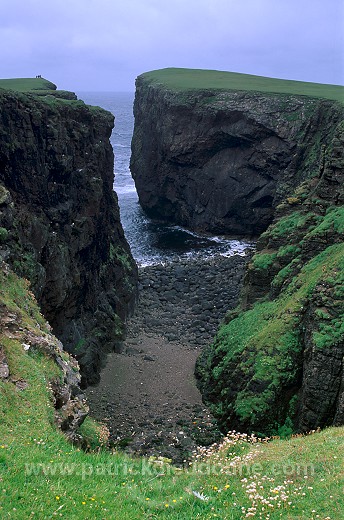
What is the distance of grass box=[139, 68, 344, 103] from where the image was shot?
90875 millimetres

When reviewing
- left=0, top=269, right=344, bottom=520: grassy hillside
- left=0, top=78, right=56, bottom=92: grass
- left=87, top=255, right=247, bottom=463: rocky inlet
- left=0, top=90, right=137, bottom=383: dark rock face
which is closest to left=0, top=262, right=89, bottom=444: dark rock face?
left=0, top=269, right=344, bottom=520: grassy hillside

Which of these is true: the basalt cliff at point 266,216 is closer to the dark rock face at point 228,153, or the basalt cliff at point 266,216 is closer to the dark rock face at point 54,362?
the dark rock face at point 228,153

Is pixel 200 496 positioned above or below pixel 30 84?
below

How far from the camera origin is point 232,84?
9906 centimetres

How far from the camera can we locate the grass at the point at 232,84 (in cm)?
9088

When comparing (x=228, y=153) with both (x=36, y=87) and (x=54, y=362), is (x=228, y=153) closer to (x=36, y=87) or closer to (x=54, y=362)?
(x=36, y=87)

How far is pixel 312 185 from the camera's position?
48.9 meters

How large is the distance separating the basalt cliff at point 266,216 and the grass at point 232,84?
0.54 metres

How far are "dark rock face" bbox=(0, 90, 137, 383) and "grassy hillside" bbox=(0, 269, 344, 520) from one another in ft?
55.1

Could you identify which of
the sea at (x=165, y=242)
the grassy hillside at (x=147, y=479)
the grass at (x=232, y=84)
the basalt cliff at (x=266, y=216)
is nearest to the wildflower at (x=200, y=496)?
the grassy hillside at (x=147, y=479)

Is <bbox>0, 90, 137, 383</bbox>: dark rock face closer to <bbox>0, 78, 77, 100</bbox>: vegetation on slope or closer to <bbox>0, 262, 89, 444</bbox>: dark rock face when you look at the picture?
<bbox>0, 78, 77, 100</bbox>: vegetation on slope

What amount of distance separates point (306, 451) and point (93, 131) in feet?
140

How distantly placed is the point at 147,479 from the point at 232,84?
92.6 meters

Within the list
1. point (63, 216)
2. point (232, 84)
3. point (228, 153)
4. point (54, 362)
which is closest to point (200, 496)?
point (54, 362)
